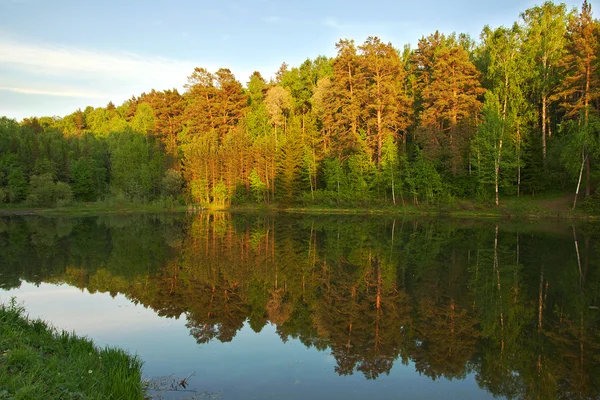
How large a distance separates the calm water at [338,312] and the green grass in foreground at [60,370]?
3.94ft

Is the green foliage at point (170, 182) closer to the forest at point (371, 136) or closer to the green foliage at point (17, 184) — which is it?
the forest at point (371, 136)

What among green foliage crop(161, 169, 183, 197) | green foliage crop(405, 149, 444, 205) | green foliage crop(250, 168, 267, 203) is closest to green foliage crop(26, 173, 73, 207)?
green foliage crop(161, 169, 183, 197)

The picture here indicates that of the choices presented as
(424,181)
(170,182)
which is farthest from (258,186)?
(424,181)

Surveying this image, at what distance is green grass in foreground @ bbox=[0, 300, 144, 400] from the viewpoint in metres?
5.15

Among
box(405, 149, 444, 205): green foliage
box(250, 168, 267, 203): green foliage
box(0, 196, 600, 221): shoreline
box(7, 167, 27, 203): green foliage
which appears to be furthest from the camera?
box(250, 168, 267, 203): green foliage

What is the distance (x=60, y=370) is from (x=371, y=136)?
4674 centimetres

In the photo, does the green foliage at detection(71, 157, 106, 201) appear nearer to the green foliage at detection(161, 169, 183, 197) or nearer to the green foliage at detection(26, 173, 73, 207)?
the green foliage at detection(26, 173, 73, 207)

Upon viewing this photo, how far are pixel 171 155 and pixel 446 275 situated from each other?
56969mm

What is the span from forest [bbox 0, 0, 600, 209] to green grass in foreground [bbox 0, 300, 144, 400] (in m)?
39.4

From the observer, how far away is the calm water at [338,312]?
307 inches

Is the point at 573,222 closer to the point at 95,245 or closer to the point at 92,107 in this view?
the point at 95,245

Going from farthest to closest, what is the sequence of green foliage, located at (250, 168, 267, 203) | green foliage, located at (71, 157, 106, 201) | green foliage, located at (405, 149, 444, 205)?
green foliage, located at (71, 157, 106, 201) < green foliage, located at (250, 168, 267, 203) < green foliage, located at (405, 149, 444, 205)

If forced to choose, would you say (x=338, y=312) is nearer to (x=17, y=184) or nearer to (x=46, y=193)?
(x=46, y=193)

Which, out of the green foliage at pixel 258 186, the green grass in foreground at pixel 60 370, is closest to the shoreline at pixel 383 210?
the green foliage at pixel 258 186
